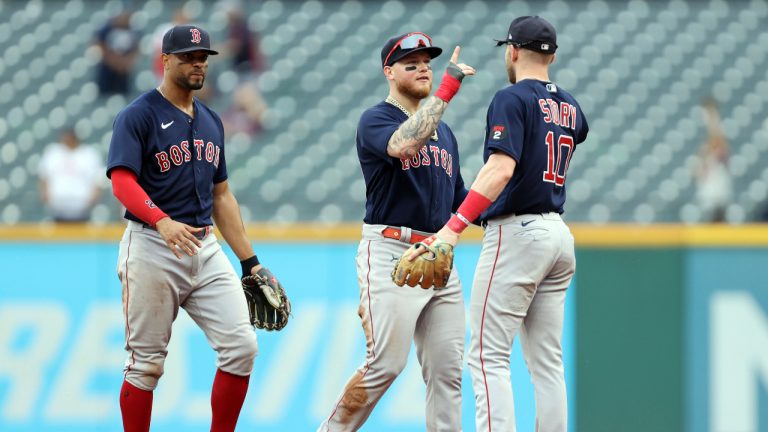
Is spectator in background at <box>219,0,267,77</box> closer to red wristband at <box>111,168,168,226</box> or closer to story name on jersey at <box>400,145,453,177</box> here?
story name on jersey at <box>400,145,453,177</box>

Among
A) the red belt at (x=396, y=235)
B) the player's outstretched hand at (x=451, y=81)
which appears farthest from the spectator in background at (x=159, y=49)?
the player's outstretched hand at (x=451, y=81)

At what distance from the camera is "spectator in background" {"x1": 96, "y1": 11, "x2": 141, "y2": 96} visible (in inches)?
411

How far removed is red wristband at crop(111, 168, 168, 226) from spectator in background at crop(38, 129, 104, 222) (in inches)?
Answer: 180

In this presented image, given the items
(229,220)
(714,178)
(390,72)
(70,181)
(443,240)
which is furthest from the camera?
(714,178)

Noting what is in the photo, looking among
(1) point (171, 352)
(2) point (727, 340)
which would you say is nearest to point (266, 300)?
(1) point (171, 352)

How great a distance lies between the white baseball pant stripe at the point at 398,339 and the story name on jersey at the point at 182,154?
2.59 feet

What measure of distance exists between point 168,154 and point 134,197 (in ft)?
0.91

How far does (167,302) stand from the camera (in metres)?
4.84

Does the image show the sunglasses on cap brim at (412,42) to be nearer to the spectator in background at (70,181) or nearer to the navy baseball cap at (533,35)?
the navy baseball cap at (533,35)

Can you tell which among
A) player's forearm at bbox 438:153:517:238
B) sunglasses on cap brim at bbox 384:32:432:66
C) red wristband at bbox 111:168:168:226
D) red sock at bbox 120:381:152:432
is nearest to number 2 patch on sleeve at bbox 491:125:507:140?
player's forearm at bbox 438:153:517:238

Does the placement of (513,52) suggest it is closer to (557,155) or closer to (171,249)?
(557,155)

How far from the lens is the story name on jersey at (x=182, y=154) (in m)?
4.77

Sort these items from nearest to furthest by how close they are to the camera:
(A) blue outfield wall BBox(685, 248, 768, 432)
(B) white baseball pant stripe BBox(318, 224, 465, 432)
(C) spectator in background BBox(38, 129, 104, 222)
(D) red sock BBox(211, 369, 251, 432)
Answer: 1. (B) white baseball pant stripe BBox(318, 224, 465, 432)
2. (D) red sock BBox(211, 369, 251, 432)
3. (A) blue outfield wall BBox(685, 248, 768, 432)
4. (C) spectator in background BBox(38, 129, 104, 222)

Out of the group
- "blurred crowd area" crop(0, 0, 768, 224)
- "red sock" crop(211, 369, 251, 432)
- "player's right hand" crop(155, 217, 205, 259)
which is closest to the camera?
"player's right hand" crop(155, 217, 205, 259)
